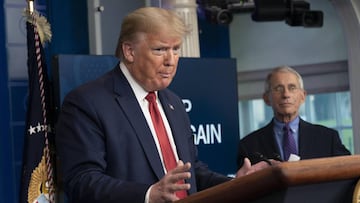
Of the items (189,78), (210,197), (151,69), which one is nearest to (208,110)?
(189,78)

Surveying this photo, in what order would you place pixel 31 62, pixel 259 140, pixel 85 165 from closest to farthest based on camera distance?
pixel 85 165, pixel 31 62, pixel 259 140

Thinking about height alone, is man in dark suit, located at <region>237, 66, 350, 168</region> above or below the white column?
below

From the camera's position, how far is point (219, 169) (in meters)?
4.50

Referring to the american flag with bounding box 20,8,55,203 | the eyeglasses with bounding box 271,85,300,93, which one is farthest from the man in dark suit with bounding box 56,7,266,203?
the eyeglasses with bounding box 271,85,300,93

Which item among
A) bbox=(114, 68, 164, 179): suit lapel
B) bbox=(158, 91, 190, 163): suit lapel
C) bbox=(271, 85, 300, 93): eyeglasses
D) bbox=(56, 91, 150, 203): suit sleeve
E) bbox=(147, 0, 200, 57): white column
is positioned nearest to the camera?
bbox=(56, 91, 150, 203): suit sleeve

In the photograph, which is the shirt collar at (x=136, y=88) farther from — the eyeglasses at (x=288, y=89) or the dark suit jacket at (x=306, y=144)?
the eyeglasses at (x=288, y=89)

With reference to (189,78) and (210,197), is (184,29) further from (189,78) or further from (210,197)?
(189,78)

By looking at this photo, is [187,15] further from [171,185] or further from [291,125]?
[171,185]

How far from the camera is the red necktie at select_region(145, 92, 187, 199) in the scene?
2371mm

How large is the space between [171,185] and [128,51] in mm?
714

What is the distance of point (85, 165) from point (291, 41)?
5.91 meters

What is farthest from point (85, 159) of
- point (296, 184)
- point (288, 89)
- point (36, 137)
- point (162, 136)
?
point (288, 89)

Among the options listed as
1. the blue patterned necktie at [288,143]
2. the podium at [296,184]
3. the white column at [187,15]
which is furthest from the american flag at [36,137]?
the podium at [296,184]

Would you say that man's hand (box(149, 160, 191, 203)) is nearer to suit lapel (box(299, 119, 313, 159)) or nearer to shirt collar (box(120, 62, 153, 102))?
shirt collar (box(120, 62, 153, 102))
